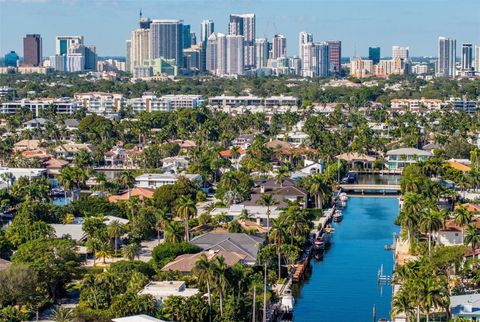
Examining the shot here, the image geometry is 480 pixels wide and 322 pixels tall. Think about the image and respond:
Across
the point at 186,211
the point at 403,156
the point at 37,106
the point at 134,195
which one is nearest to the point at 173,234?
the point at 186,211

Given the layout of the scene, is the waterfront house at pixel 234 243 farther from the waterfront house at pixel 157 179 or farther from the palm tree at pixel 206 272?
the waterfront house at pixel 157 179

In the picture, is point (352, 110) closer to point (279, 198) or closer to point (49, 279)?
point (279, 198)

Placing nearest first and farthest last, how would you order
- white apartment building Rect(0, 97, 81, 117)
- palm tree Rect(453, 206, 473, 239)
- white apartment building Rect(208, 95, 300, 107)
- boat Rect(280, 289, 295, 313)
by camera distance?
boat Rect(280, 289, 295, 313) → palm tree Rect(453, 206, 473, 239) → white apartment building Rect(0, 97, 81, 117) → white apartment building Rect(208, 95, 300, 107)

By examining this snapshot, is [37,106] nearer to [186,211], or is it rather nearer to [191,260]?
[186,211]

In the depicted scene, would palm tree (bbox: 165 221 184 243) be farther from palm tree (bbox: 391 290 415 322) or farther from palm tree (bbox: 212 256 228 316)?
palm tree (bbox: 391 290 415 322)

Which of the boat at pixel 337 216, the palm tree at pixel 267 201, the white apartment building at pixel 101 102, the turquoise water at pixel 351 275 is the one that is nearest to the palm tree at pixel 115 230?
the turquoise water at pixel 351 275

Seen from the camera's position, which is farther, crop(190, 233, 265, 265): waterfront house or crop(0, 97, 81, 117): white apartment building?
crop(0, 97, 81, 117): white apartment building

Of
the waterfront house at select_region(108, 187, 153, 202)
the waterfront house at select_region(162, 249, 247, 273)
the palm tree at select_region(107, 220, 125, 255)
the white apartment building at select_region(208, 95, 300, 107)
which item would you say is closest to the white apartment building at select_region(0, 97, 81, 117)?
the white apartment building at select_region(208, 95, 300, 107)
